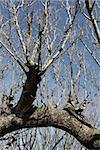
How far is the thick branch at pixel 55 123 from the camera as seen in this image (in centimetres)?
364

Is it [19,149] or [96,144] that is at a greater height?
[19,149]

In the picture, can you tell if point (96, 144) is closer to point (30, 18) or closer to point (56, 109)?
point (56, 109)

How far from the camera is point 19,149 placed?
27.9 feet

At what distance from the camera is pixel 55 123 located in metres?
3.84

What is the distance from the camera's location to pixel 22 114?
389 centimetres

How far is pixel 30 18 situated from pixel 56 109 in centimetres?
107

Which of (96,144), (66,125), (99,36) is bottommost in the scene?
(96,144)

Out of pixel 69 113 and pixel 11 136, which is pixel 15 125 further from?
pixel 69 113

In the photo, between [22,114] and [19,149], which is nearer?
[22,114]

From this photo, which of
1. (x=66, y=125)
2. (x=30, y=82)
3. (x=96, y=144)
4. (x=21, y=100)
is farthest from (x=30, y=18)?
(x=96, y=144)

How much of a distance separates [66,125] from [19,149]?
4.99 m

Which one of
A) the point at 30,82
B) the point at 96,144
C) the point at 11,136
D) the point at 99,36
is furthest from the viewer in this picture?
the point at 11,136

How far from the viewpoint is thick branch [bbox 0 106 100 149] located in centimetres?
364

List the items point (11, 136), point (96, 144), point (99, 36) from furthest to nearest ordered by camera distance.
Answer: point (11, 136)
point (96, 144)
point (99, 36)
